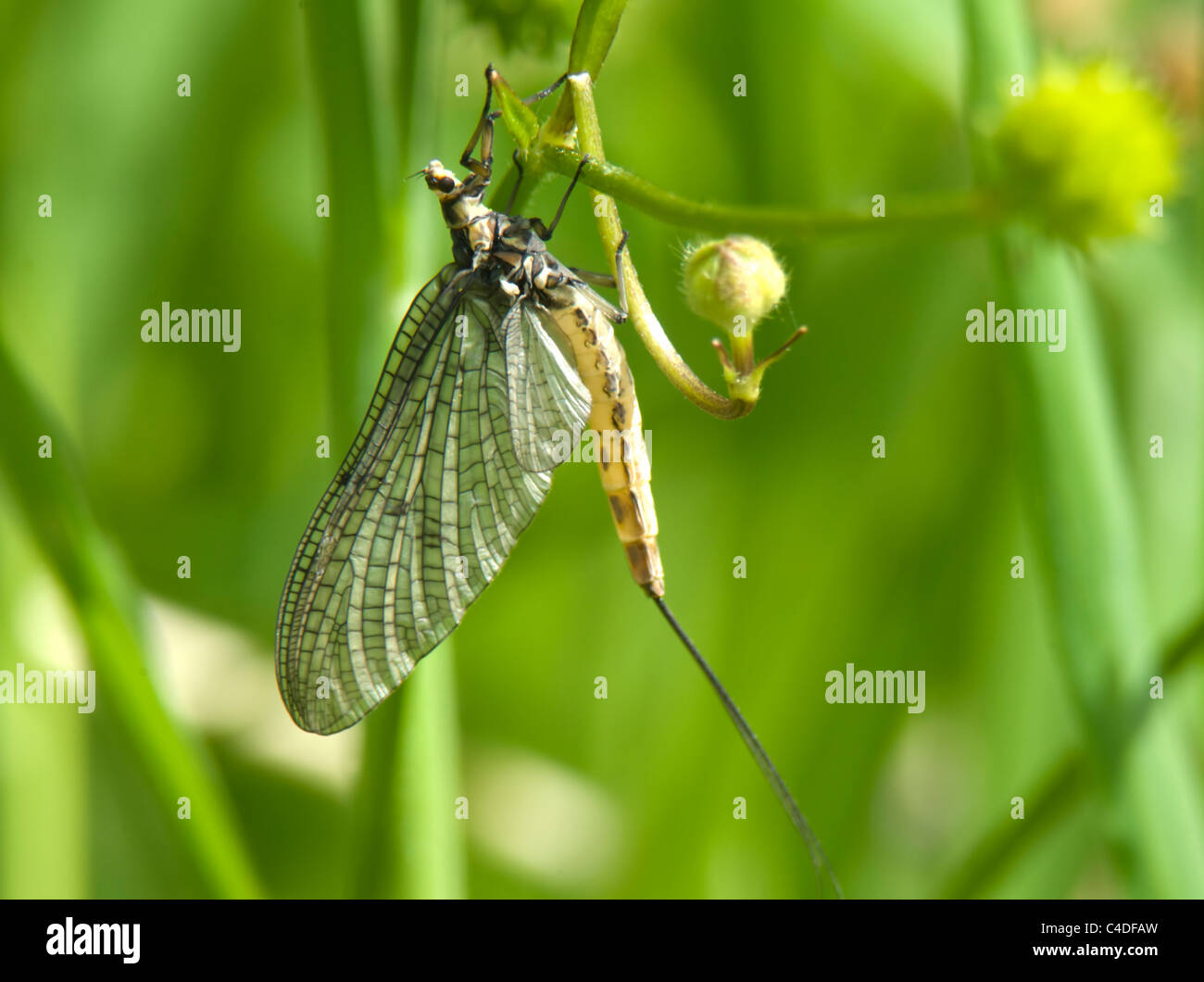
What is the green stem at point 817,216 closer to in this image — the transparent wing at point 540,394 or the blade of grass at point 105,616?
the transparent wing at point 540,394

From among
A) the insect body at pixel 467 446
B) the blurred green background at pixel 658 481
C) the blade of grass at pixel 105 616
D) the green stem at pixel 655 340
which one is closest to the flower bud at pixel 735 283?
the green stem at pixel 655 340

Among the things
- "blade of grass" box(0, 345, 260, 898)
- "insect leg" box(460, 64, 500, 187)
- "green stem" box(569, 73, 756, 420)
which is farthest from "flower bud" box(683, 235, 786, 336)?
"blade of grass" box(0, 345, 260, 898)

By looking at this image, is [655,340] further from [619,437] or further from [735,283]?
[619,437]

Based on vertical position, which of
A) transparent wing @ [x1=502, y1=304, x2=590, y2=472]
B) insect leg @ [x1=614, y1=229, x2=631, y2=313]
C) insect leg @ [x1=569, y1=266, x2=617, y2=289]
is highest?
insect leg @ [x1=569, y1=266, x2=617, y2=289]

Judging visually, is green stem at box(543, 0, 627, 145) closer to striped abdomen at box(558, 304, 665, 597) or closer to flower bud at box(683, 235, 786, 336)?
flower bud at box(683, 235, 786, 336)

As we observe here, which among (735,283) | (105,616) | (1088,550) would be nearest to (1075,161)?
(735,283)
